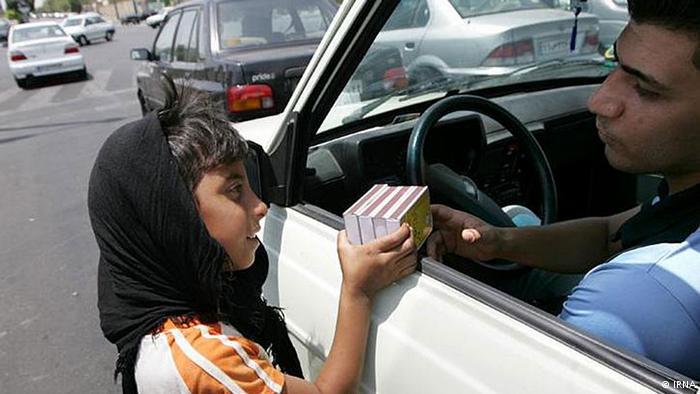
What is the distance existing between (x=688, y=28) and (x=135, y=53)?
7.31m

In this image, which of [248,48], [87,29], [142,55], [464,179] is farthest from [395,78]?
[87,29]

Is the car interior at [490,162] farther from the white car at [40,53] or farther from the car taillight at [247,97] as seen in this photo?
the white car at [40,53]

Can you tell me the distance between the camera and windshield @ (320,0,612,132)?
6.84 ft

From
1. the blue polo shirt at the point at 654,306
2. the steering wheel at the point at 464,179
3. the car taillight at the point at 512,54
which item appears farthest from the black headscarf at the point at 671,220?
the car taillight at the point at 512,54

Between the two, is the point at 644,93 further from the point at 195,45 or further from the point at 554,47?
the point at 195,45

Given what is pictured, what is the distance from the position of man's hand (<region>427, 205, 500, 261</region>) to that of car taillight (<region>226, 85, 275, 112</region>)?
3.87 meters

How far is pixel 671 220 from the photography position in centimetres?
110

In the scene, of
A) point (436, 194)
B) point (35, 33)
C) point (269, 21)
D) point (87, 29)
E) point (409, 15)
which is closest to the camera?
point (436, 194)

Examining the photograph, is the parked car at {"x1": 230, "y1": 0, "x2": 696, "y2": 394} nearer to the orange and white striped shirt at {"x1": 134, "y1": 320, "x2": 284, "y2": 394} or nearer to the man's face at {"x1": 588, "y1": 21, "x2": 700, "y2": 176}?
the orange and white striped shirt at {"x1": 134, "y1": 320, "x2": 284, "y2": 394}

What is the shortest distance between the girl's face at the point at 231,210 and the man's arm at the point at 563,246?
71cm

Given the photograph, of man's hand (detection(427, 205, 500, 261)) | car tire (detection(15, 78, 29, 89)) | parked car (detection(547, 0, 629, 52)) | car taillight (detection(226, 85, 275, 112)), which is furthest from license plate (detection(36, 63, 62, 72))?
man's hand (detection(427, 205, 500, 261))

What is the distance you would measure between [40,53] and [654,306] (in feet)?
52.4

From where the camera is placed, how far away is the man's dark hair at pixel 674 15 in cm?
100

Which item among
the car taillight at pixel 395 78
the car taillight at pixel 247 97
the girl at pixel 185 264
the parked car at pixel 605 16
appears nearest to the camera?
the girl at pixel 185 264
